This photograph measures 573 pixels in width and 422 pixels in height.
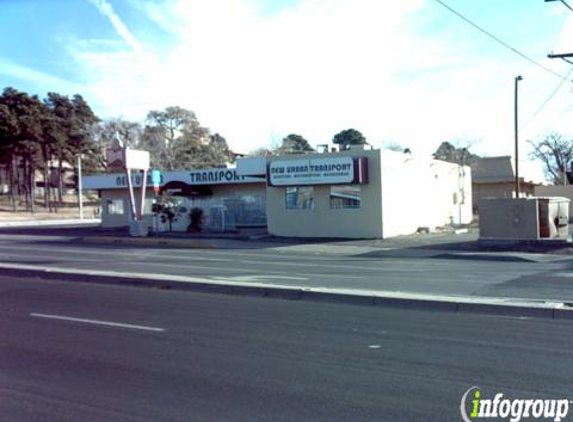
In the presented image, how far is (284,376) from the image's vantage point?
6512mm

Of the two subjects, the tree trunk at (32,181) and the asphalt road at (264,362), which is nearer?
the asphalt road at (264,362)

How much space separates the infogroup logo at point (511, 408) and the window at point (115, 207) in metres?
44.6

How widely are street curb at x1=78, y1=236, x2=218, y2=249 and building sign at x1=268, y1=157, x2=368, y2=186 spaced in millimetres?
5492

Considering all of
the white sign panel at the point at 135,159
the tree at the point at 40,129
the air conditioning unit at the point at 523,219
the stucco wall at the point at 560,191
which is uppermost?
the tree at the point at 40,129

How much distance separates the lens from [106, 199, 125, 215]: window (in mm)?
48000

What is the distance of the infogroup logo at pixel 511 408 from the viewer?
526 centimetres

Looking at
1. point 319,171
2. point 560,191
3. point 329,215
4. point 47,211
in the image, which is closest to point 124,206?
point 329,215

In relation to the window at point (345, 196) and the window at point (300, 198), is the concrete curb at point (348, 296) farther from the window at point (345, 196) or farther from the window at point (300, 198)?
the window at point (300, 198)

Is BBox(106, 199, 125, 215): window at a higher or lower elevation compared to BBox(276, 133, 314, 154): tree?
lower

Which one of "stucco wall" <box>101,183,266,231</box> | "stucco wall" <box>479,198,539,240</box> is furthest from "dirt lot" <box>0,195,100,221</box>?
"stucco wall" <box>479,198,539,240</box>

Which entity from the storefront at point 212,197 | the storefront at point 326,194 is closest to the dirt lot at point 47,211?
the storefront at point 212,197

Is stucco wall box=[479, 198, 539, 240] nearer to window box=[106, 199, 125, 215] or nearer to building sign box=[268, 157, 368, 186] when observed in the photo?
building sign box=[268, 157, 368, 186]

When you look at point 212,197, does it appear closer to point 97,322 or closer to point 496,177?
point 496,177

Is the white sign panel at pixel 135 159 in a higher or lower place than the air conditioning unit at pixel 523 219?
higher
